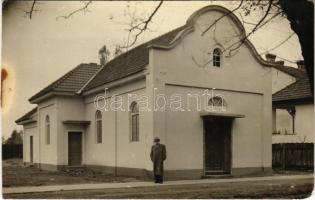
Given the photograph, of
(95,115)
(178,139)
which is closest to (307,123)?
(178,139)

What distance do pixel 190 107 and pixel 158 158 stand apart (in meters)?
2.18

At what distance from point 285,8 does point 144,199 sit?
5.12m

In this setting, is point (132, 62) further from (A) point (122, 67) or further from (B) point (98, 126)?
(B) point (98, 126)

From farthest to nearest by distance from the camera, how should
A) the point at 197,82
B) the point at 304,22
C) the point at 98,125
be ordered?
1. the point at 98,125
2. the point at 197,82
3. the point at 304,22

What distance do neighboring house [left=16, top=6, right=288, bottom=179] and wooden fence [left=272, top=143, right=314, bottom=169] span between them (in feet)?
6.32

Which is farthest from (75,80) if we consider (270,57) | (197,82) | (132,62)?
(270,57)

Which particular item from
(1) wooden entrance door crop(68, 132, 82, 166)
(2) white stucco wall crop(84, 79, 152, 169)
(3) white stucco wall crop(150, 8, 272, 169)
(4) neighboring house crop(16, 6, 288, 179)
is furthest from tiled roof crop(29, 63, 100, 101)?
(3) white stucco wall crop(150, 8, 272, 169)

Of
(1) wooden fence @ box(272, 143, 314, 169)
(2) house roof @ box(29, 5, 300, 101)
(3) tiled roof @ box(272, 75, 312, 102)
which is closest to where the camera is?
(2) house roof @ box(29, 5, 300, 101)

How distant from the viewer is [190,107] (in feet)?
56.4

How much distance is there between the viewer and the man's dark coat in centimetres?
1612

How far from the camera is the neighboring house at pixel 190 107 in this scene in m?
17.0

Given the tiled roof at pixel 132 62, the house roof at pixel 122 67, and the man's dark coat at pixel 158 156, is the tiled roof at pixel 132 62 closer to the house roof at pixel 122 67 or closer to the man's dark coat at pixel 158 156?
the house roof at pixel 122 67

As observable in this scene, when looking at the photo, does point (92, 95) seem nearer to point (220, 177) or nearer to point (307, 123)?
point (220, 177)

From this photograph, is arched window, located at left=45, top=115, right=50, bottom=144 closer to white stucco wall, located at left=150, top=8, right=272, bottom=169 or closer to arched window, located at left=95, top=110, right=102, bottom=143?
arched window, located at left=95, top=110, right=102, bottom=143
